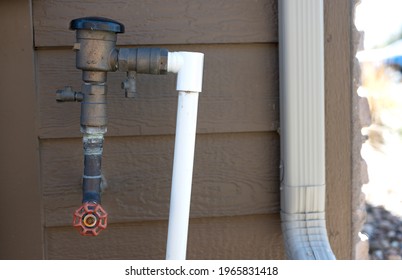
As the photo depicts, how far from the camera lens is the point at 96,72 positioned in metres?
1.35

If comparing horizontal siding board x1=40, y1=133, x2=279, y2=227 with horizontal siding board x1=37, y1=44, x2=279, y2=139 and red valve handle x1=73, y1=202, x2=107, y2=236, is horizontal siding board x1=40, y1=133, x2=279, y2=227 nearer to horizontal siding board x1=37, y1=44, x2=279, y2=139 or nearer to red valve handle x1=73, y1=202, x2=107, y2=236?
horizontal siding board x1=37, y1=44, x2=279, y2=139

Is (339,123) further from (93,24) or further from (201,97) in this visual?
(93,24)

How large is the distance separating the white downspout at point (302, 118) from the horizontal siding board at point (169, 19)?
0.08 meters

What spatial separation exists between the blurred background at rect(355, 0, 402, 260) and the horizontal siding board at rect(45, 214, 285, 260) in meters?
0.42

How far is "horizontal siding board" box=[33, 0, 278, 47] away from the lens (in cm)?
→ 153

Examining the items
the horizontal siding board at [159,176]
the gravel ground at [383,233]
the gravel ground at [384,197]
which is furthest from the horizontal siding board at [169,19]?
the gravel ground at [383,233]

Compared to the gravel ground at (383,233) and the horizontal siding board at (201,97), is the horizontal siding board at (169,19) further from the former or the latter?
the gravel ground at (383,233)

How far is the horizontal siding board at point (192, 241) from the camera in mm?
1607

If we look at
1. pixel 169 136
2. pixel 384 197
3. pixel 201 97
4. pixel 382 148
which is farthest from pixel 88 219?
pixel 382 148

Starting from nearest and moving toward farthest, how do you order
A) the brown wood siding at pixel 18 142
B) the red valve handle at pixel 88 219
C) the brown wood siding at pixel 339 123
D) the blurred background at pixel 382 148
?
the red valve handle at pixel 88 219
the brown wood siding at pixel 18 142
the brown wood siding at pixel 339 123
the blurred background at pixel 382 148

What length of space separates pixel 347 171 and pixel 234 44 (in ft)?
1.70

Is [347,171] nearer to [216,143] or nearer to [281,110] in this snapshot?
[281,110]

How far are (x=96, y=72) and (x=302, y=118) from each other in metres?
0.59
